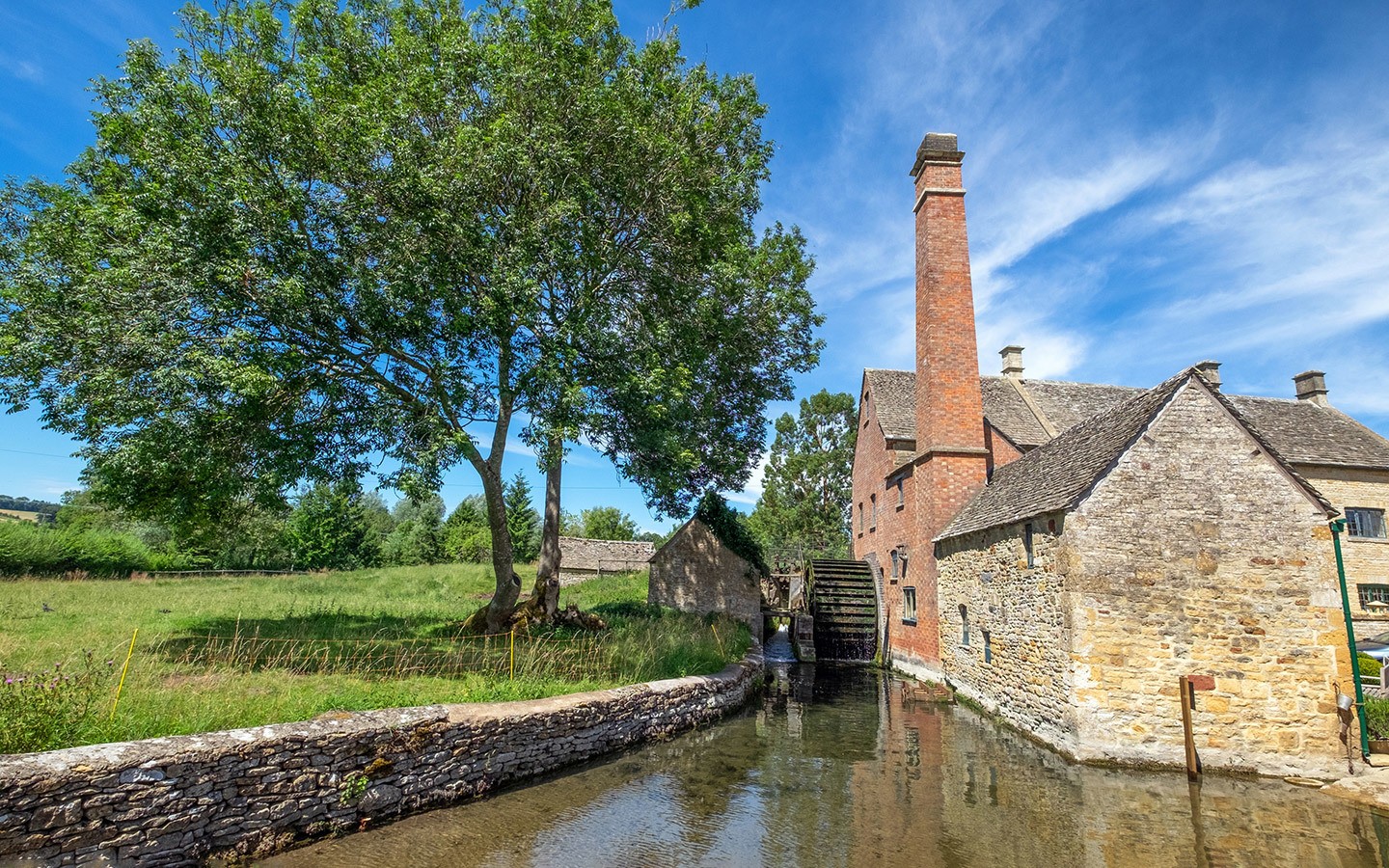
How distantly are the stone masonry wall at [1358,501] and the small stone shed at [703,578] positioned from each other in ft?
62.3

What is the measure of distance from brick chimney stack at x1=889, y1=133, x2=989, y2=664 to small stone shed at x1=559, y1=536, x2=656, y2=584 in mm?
25424

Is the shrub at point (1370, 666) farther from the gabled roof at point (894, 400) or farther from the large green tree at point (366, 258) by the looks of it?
the large green tree at point (366, 258)

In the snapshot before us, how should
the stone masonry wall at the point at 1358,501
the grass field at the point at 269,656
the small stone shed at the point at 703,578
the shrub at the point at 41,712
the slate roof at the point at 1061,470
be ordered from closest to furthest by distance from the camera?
the shrub at the point at 41,712
the grass field at the point at 269,656
the slate roof at the point at 1061,470
the stone masonry wall at the point at 1358,501
the small stone shed at the point at 703,578

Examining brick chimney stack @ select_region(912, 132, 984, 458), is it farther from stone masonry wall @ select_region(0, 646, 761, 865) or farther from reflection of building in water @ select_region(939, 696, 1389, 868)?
stone masonry wall @ select_region(0, 646, 761, 865)

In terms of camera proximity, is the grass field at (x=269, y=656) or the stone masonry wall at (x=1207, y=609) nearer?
the grass field at (x=269, y=656)

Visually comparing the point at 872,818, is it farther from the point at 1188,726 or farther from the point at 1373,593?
the point at 1373,593

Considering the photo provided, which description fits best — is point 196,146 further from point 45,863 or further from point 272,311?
point 45,863

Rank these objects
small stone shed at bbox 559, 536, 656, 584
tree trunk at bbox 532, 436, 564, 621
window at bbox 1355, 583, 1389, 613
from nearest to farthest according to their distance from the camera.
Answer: tree trunk at bbox 532, 436, 564, 621 → window at bbox 1355, 583, 1389, 613 → small stone shed at bbox 559, 536, 656, 584

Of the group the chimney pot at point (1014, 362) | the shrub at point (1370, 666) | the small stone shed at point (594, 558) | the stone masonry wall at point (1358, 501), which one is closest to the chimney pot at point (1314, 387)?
the stone masonry wall at point (1358, 501)

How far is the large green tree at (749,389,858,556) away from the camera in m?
40.2

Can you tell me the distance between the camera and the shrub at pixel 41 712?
5.66 m

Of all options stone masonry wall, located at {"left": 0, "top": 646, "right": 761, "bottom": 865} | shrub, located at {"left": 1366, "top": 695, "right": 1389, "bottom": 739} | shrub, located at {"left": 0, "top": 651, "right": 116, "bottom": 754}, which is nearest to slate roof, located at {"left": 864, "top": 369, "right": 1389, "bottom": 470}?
shrub, located at {"left": 1366, "top": 695, "right": 1389, "bottom": 739}

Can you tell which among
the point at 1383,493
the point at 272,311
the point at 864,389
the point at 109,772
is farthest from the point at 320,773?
the point at 1383,493

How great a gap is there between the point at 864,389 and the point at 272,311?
2060 centimetres
